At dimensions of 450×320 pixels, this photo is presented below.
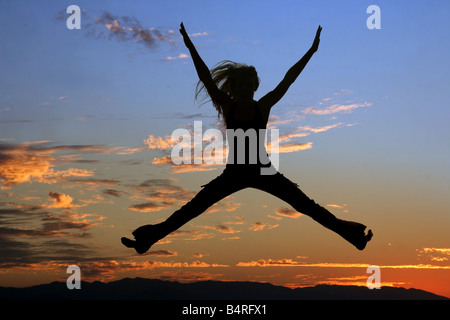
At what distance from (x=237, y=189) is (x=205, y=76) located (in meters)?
1.70

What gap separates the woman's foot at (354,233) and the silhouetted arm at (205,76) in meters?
2.54

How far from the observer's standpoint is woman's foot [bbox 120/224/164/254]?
8.80 meters

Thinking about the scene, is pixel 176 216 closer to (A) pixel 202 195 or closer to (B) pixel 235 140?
(A) pixel 202 195

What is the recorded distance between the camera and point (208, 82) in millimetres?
8547

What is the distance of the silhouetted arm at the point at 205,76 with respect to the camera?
841cm

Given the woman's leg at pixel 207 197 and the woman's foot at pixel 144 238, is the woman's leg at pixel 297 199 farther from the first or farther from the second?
the woman's foot at pixel 144 238

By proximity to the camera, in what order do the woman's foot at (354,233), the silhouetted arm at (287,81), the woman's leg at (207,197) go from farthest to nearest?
1. the woman's foot at (354,233)
2. the silhouetted arm at (287,81)
3. the woman's leg at (207,197)

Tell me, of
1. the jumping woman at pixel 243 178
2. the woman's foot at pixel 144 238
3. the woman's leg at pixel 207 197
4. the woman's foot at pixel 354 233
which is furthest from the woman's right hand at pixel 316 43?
the woman's foot at pixel 144 238

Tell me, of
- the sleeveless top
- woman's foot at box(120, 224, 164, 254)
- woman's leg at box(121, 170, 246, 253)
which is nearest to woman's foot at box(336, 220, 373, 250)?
the sleeveless top

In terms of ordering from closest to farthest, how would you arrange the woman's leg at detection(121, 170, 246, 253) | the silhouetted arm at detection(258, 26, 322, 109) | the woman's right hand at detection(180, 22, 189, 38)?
the woman's right hand at detection(180, 22, 189, 38) → the woman's leg at detection(121, 170, 246, 253) → the silhouetted arm at detection(258, 26, 322, 109)

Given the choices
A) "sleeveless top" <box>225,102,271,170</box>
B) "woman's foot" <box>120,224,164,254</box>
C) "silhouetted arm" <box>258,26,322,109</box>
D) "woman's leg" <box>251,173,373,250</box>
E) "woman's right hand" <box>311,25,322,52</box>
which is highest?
"woman's right hand" <box>311,25,322,52</box>

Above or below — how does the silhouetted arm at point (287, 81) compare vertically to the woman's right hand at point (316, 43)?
below

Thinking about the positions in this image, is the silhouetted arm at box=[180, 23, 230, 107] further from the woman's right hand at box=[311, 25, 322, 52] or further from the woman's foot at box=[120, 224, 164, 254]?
the woman's foot at box=[120, 224, 164, 254]

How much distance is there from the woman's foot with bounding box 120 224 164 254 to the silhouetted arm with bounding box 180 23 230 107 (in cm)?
211
